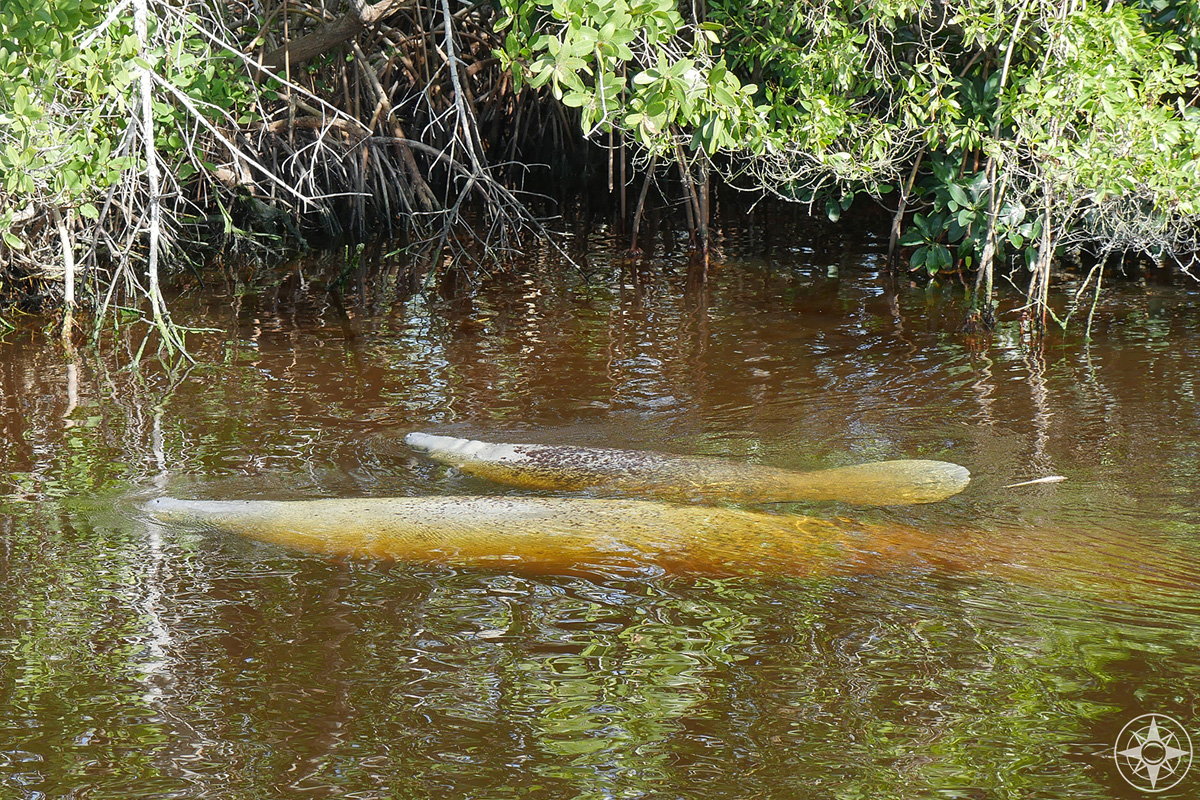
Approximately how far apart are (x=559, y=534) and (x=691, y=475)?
2.99 feet

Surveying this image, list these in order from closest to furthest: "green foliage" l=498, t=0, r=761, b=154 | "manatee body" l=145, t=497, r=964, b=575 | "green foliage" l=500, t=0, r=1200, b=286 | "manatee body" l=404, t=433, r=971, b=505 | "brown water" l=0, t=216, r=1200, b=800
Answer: "brown water" l=0, t=216, r=1200, b=800, "manatee body" l=145, t=497, r=964, b=575, "manatee body" l=404, t=433, r=971, b=505, "green foliage" l=498, t=0, r=761, b=154, "green foliage" l=500, t=0, r=1200, b=286

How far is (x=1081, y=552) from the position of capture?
364cm

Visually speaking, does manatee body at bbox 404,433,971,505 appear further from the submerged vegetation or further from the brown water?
the submerged vegetation

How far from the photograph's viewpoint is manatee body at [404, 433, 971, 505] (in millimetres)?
4383

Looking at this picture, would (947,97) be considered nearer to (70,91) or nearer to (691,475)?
(691,475)

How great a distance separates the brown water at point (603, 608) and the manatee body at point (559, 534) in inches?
4.2

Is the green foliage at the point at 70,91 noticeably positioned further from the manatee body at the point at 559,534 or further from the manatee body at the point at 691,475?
the manatee body at the point at 691,475

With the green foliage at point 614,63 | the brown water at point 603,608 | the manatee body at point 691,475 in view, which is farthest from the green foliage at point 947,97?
the manatee body at point 691,475

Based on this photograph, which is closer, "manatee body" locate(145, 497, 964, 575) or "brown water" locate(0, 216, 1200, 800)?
"brown water" locate(0, 216, 1200, 800)

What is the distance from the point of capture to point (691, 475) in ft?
15.4

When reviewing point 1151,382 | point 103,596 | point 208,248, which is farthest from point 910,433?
point 208,248

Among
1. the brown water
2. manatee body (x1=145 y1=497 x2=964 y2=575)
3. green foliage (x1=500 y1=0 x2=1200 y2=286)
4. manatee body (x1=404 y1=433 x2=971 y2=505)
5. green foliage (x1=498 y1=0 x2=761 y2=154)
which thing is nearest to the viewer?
the brown water

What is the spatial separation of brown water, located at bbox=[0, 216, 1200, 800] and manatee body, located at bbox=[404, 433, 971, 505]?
151 millimetres

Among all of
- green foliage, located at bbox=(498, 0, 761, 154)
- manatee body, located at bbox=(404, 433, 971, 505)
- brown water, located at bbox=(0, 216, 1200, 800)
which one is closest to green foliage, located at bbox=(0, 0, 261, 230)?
brown water, located at bbox=(0, 216, 1200, 800)
